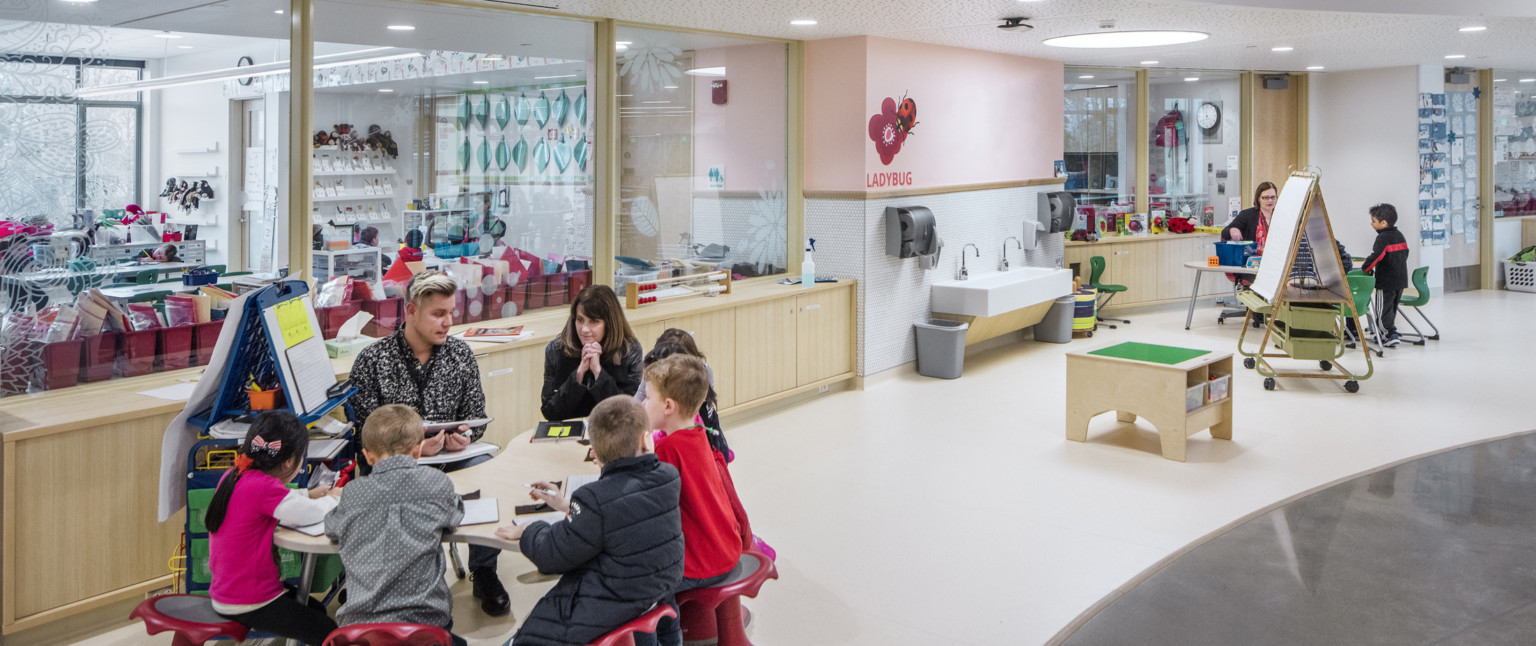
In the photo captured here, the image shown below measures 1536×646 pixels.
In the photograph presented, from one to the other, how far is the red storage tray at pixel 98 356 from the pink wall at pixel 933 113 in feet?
16.0

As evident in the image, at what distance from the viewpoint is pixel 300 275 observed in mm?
5047

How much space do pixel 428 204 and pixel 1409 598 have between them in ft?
16.1

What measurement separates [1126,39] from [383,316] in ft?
20.2

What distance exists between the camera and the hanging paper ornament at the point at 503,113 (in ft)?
19.9

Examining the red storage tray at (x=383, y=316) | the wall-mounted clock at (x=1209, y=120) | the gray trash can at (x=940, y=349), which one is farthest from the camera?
the wall-mounted clock at (x=1209, y=120)

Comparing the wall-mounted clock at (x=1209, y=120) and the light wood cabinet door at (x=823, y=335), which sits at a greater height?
the wall-mounted clock at (x=1209, y=120)

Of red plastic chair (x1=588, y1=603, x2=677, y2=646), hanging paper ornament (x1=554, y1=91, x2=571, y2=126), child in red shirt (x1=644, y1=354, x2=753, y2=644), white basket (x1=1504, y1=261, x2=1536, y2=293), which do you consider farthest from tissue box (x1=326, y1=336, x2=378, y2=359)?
white basket (x1=1504, y1=261, x2=1536, y2=293)

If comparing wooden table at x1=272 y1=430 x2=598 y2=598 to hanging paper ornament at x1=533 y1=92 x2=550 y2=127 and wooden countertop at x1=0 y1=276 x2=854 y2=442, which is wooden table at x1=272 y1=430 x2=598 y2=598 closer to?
wooden countertop at x1=0 y1=276 x2=854 y2=442

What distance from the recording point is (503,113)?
19.9 ft

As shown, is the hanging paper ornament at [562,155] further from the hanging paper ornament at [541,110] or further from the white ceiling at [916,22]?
the white ceiling at [916,22]

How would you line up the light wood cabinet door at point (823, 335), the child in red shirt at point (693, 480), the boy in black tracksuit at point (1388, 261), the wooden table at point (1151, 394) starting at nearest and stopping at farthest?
the child in red shirt at point (693, 480) → the wooden table at point (1151, 394) → the light wood cabinet door at point (823, 335) → the boy in black tracksuit at point (1388, 261)

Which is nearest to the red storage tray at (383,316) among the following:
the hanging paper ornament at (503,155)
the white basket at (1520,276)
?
the hanging paper ornament at (503,155)

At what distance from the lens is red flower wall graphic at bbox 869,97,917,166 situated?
25.5 feet

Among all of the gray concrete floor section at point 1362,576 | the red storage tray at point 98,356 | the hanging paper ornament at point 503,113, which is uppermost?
the hanging paper ornament at point 503,113
